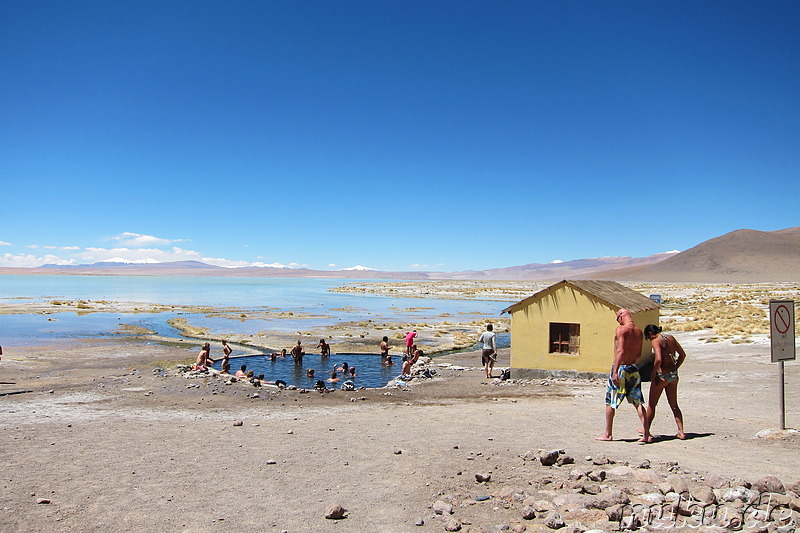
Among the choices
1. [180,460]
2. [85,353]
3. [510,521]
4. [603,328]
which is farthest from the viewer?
[85,353]

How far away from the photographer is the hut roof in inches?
698

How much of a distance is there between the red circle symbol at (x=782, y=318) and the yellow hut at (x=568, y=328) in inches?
→ 319

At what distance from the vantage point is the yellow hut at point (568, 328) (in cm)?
1772

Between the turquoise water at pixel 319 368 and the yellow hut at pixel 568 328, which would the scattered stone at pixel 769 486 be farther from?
the turquoise water at pixel 319 368

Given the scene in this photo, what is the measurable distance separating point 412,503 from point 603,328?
504 inches

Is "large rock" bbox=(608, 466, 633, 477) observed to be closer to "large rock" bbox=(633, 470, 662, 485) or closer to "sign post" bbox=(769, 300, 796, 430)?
"large rock" bbox=(633, 470, 662, 485)

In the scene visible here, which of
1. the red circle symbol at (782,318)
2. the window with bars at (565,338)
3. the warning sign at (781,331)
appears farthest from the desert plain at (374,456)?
the red circle symbol at (782,318)

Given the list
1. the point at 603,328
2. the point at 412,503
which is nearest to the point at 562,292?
the point at 603,328

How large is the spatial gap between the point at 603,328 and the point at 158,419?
13577mm

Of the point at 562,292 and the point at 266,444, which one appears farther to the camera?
the point at 562,292

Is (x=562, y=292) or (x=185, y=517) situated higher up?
(x=562, y=292)

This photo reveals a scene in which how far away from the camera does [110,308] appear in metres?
66.1

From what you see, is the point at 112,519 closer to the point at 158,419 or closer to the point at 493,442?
the point at 493,442

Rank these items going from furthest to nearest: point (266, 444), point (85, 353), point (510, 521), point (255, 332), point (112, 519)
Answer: point (255, 332) < point (85, 353) < point (266, 444) < point (112, 519) < point (510, 521)
